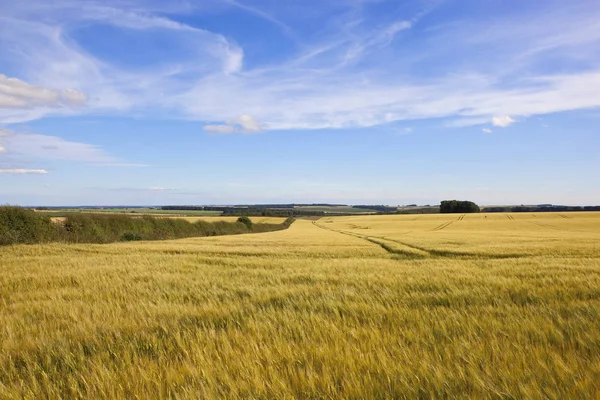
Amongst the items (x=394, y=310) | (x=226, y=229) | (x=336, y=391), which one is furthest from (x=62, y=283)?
(x=226, y=229)

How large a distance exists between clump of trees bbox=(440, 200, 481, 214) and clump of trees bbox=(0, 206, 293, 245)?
79.2m

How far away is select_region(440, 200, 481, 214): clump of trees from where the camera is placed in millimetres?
121312

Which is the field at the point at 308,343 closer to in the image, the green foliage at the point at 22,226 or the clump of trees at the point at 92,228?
the green foliage at the point at 22,226

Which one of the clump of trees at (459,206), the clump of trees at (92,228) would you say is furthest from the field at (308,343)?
Answer: the clump of trees at (459,206)

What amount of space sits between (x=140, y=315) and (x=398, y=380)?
3.92 m

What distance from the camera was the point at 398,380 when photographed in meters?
2.98

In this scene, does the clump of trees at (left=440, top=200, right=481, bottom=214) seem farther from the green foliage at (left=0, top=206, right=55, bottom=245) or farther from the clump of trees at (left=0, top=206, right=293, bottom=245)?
the green foliage at (left=0, top=206, right=55, bottom=245)

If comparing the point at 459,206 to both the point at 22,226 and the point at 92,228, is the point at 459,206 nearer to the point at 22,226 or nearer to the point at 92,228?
the point at 92,228

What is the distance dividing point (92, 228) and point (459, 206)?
110 meters

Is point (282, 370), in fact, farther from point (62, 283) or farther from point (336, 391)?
point (62, 283)

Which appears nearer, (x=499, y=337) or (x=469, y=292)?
(x=499, y=337)

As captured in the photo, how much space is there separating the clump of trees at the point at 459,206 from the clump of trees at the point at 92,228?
7923 cm

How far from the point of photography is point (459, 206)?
123 m

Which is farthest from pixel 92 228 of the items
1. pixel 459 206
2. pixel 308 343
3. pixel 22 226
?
pixel 459 206
